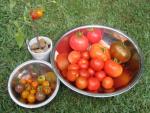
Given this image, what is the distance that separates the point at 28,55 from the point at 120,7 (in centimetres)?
82

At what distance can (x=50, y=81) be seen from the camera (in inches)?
79.2

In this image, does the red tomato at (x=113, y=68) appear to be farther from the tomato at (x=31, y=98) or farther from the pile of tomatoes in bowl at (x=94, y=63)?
the tomato at (x=31, y=98)

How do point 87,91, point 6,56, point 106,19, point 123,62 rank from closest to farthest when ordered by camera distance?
1. point 87,91
2. point 123,62
3. point 6,56
4. point 106,19

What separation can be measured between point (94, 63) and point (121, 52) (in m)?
0.19

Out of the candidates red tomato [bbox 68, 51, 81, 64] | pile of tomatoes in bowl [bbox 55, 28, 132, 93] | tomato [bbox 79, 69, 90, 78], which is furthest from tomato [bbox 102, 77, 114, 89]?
red tomato [bbox 68, 51, 81, 64]

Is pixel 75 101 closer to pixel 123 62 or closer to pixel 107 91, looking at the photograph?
pixel 107 91

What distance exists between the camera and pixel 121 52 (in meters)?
1.97

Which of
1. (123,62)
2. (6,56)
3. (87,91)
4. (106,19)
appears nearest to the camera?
(87,91)

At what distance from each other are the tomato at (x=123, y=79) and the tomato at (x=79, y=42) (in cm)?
28

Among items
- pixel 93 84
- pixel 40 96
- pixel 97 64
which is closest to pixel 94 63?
pixel 97 64

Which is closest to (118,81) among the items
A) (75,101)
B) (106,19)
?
(75,101)

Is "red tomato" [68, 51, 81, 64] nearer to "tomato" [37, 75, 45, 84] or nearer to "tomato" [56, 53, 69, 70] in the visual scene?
"tomato" [56, 53, 69, 70]

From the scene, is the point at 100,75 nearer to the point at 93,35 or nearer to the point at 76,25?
the point at 93,35

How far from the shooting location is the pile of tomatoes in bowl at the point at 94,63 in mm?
1901
